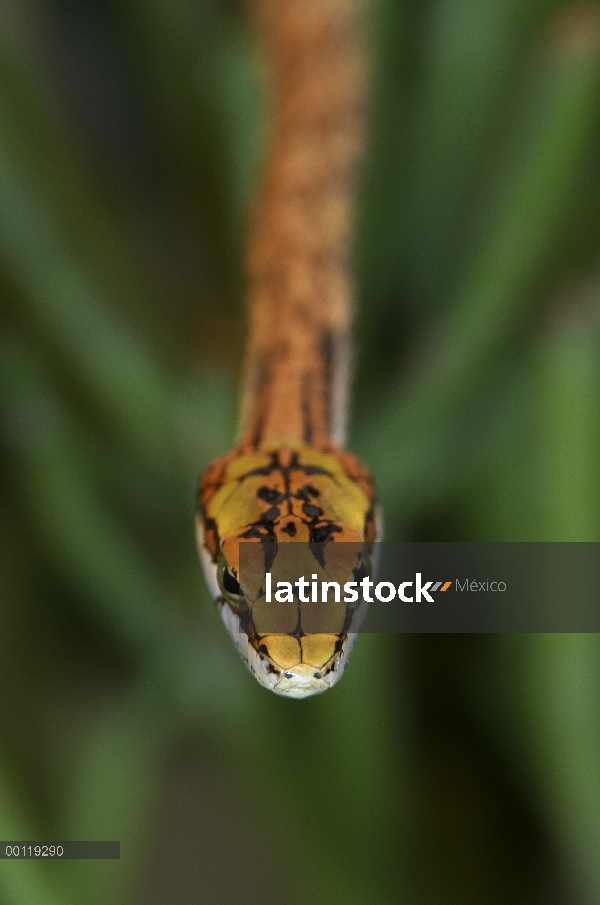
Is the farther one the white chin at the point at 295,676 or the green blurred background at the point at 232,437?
the green blurred background at the point at 232,437

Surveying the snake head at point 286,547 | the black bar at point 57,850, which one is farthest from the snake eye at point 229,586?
the black bar at point 57,850

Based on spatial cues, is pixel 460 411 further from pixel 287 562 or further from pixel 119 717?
pixel 119 717

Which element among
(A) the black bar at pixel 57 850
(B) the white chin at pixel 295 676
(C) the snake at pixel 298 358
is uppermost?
(C) the snake at pixel 298 358

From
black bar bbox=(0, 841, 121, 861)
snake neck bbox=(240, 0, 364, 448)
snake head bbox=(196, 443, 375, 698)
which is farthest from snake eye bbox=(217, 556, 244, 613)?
black bar bbox=(0, 841, 121, 861)

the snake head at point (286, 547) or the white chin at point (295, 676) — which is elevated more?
the snake head at point (286, 547)

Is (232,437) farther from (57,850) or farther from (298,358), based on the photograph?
(57,850)

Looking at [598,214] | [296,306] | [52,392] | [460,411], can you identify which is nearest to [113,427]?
[52,392]

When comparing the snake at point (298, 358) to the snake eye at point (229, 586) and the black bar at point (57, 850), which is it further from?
the black bar at point (57, 850)

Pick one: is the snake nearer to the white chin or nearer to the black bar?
the white chin
